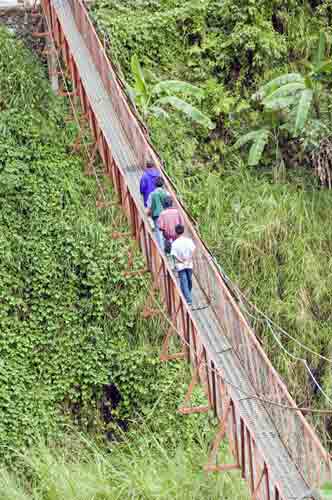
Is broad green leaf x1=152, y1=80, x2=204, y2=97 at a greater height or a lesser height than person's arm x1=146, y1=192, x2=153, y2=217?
greater

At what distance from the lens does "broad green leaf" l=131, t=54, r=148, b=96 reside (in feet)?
61.0

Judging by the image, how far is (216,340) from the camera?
12984 mm

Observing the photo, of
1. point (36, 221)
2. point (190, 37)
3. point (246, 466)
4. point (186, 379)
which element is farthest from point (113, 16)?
point (246, 466)

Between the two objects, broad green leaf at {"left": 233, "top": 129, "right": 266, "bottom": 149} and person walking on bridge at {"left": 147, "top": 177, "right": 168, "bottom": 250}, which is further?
broad green leaf at {"left": 233, "top": 129, "right": 266, "bottom": 149}

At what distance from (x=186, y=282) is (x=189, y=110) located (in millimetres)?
6281

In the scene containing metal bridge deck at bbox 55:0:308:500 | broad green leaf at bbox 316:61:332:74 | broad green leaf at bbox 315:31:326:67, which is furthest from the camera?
broad green leaf at bbox 315:31:326:67

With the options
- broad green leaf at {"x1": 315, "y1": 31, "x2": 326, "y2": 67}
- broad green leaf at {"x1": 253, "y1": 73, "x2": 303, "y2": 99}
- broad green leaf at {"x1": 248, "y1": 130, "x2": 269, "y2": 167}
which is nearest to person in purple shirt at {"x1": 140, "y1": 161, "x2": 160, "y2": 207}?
broad green leaf at {"x1": 248, "y1": 130, "x2": 269, "y2": 167}

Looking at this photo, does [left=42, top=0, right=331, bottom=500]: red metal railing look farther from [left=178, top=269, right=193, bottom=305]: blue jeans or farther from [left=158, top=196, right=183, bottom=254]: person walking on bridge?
[left=158, top=196, right=183, bottom=254]: person walking on bridge

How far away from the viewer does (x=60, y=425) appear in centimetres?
1628

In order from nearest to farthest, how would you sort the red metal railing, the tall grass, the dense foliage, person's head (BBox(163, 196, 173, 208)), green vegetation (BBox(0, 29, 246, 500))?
the red metal railing
person's head (BBox(163, 196, 173, 208))
the tall grass
green vegetation (BBox(0, 29, 246, 500))
the dense foliage

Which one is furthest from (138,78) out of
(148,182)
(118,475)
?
(118,475)

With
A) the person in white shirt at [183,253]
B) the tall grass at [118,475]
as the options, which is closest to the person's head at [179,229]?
the person in white shirt at [183,253]

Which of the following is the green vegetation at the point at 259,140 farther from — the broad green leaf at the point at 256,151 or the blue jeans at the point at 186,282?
the blue jeans at the point at 186,282

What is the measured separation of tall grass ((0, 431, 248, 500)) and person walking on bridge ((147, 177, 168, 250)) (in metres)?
3.03
